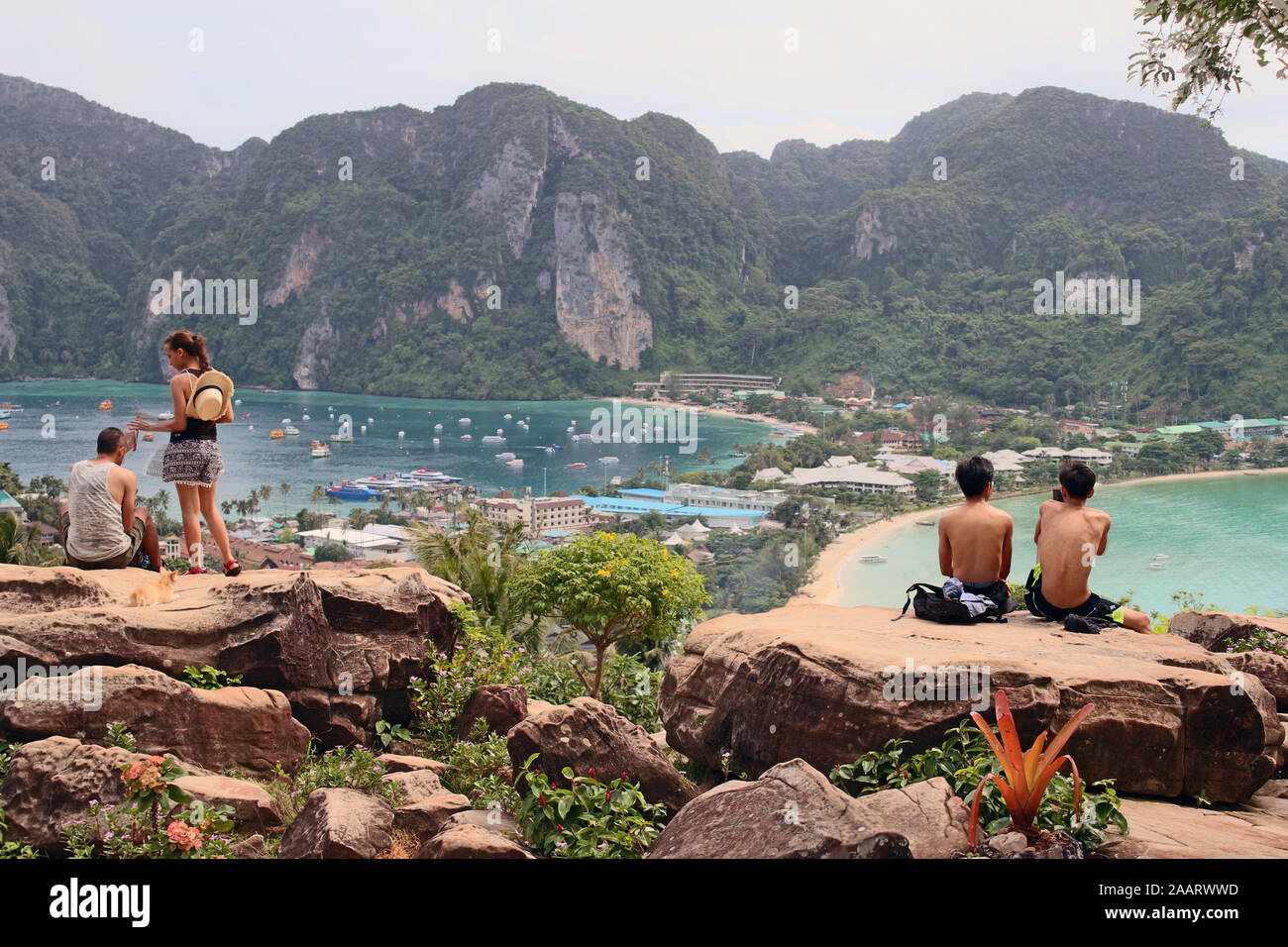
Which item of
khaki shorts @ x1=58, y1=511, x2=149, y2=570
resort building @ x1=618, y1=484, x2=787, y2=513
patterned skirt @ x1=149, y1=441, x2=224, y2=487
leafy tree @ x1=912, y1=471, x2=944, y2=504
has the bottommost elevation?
resort building @ x1=618, y1=484, x2=787, y2=513

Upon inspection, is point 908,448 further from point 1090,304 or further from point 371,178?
point 371,178

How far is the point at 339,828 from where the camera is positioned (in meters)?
3.01

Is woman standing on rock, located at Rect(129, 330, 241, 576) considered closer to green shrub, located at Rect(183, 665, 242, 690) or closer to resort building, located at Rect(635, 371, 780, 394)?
green shrub, located at Rect(183, 665, 242, 690)

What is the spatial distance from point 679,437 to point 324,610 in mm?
62277

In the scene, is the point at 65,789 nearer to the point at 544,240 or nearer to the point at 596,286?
the point at 596,286

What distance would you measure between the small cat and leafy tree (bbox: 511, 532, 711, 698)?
2.66m

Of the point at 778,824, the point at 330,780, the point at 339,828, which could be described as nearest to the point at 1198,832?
the point at 778,824

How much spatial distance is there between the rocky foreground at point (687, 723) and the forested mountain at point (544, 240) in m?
76.7

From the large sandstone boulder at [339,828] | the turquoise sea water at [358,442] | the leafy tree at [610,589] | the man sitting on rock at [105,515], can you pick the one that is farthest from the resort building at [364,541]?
the large sandstone boulder at [339,828]

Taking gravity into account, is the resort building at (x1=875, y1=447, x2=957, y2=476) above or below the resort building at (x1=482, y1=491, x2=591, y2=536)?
above

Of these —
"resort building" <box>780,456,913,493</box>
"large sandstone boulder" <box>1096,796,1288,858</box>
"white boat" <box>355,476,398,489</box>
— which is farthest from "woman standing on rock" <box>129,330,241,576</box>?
"white boat" <box>355,476,398,489</box>

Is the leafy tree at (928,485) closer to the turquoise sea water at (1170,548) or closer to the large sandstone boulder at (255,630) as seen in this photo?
the turquoise sea water at (1170,548)

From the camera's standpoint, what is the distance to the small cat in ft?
14.2

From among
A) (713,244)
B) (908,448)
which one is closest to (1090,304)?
(908,448)
